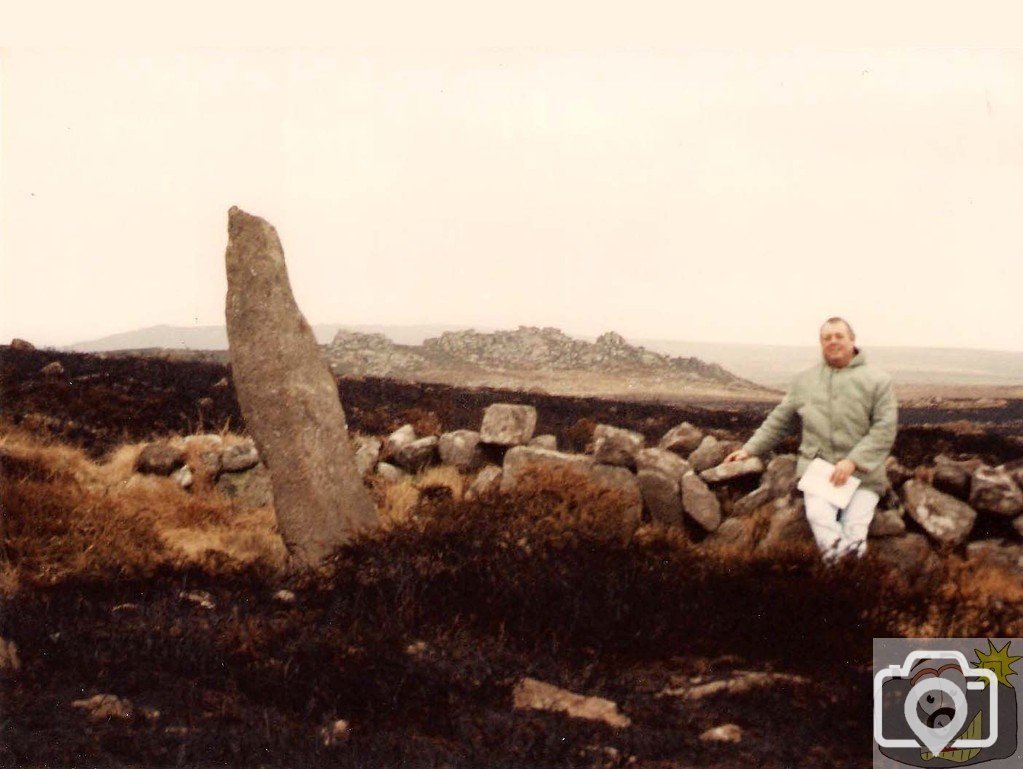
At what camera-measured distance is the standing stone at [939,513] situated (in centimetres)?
708

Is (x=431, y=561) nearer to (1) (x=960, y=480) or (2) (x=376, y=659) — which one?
(2) (x=376, y=659)

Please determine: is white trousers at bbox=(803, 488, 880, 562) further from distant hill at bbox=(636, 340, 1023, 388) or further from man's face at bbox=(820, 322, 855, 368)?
distant hill at bbox=(636, 340, 1023, 388)

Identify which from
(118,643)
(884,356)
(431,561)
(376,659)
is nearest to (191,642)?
(118,643)

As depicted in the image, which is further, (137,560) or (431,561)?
(137,560)

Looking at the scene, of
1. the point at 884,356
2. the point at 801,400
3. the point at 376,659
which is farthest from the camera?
the point at 884,356

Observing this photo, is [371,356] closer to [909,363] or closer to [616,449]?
[616,449]

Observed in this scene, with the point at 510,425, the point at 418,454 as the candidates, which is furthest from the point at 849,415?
the point at 418,454

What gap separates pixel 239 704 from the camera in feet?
16.8

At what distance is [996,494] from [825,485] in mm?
1578

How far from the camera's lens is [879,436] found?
6.50m

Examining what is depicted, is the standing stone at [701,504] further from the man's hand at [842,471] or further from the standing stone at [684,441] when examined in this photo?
the man's hand at [842,471]

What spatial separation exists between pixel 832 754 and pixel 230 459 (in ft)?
21.7

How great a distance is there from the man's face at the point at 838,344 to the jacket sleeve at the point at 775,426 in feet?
1.47

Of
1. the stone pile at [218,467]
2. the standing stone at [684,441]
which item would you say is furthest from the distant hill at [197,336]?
the standing stone at [684,441]
